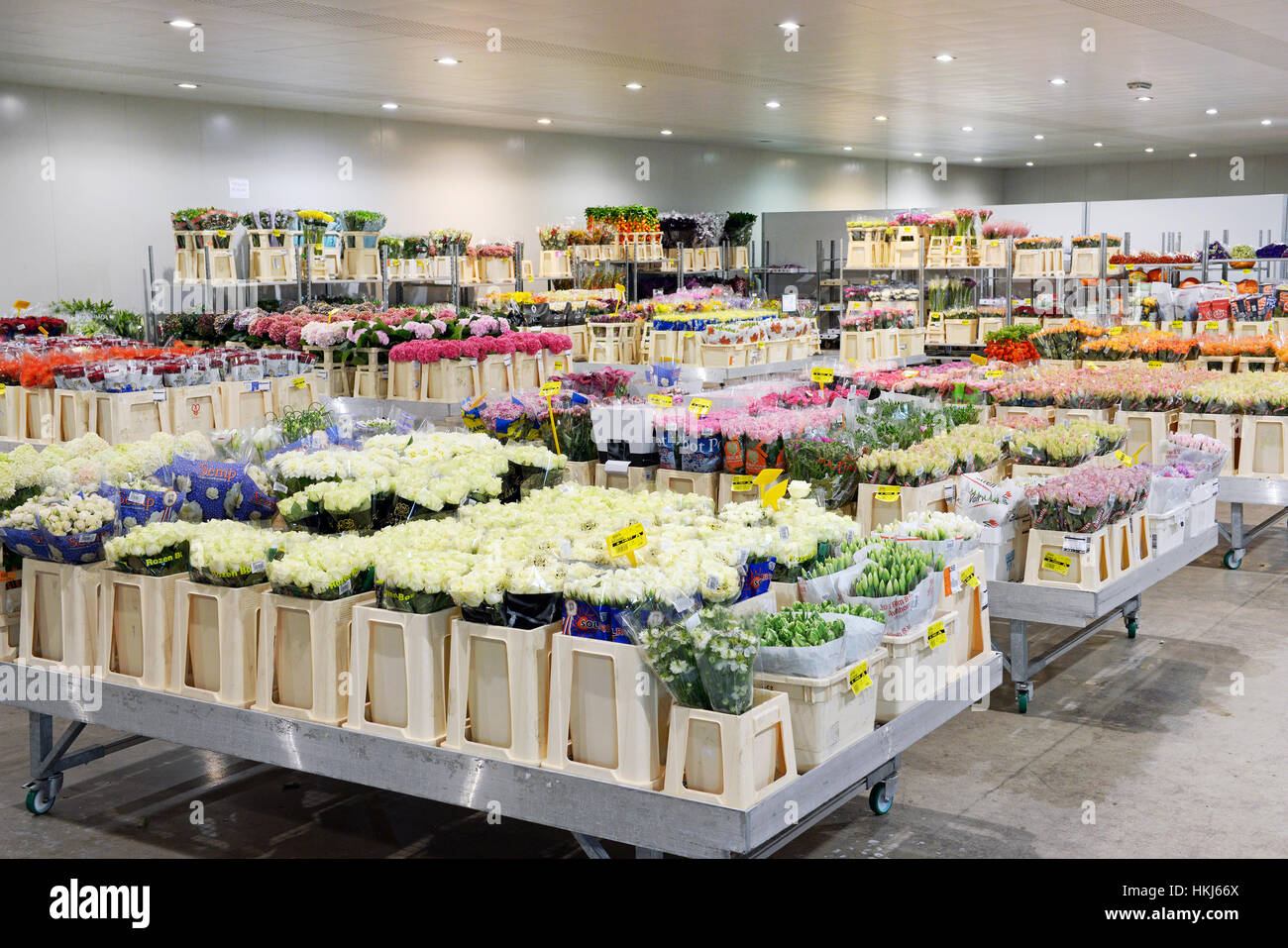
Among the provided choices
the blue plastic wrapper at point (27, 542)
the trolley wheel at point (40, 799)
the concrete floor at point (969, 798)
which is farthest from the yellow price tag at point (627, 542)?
the trolley wheel at point (40, 799)

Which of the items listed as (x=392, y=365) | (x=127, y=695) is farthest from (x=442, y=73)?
(x=127, y=695)

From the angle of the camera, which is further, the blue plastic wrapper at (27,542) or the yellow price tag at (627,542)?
the blue plastic wrapper at (27,542)

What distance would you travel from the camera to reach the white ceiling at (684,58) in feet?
25.4

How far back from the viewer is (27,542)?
12.7 feet

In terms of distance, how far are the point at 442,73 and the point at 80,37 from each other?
283cm

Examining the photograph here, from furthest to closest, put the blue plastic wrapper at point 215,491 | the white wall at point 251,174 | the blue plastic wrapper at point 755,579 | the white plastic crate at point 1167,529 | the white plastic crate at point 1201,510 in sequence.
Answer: the white wall at point 251,174, the white plastic crate at point 1201,510, the white plastic crate at point 1167,529, the blue plastic wrapper at point 215,491, the blue plastic wrapper at point 755,579

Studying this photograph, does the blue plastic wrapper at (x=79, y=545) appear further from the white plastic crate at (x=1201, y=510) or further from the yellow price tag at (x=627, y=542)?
the white plastic crate at (x=1201, y=510)

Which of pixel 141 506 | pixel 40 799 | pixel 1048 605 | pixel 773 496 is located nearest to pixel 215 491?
pixel 141 506

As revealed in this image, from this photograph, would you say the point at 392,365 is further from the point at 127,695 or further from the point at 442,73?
the point at 127,695

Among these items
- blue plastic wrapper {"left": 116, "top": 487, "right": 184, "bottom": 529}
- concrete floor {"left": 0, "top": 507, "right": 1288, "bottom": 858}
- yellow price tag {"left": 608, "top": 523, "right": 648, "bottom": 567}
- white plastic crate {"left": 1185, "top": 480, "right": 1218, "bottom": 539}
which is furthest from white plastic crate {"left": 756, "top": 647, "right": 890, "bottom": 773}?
white plastic crate {"left": 1185, "top": 480, "right": 1218, "bottom": 539}

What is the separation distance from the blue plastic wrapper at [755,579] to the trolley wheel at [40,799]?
2.35 m

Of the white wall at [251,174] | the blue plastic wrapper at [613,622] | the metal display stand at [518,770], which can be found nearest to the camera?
the metal display stand at [518,770]

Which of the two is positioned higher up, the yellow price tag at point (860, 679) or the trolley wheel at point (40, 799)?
the yellow price tag at point (860, 679)

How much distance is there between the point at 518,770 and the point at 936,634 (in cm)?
120
